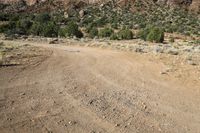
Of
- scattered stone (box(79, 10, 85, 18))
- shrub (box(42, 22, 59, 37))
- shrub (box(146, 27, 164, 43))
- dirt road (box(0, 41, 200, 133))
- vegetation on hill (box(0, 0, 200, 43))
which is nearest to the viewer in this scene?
dirt road (box(0, 41, 200, 133))

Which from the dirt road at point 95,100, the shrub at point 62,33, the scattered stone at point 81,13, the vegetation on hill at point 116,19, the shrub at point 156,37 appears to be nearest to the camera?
the dirt road at point 95,100

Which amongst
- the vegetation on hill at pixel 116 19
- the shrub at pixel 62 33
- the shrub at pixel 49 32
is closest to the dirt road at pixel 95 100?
the shrub at pixel 49 32

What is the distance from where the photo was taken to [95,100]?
11.6 m

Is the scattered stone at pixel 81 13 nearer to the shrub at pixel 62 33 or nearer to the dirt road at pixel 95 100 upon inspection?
the shrub at pixel 62 33

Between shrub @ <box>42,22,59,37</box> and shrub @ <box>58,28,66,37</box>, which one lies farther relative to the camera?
shrub @ <box>58,28,66,37</box>

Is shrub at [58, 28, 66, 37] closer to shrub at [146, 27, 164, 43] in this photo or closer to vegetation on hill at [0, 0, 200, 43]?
vegetation on hill at [0, 0, 200, 43]

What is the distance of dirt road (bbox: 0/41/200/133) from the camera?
948 cm

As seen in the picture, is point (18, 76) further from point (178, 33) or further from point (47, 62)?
point (178, 33)

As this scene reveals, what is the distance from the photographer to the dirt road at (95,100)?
9484mm

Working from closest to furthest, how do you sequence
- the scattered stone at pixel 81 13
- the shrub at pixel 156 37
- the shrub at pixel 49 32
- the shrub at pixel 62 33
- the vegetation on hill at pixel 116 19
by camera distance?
the shrub at pixel 156 37, the shrub at pixel 49 32, the shrub at pixel 62 33, the vegetation on hill at pixel 116 19, the scattered stone at pixel 81 13

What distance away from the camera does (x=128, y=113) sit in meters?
10.5

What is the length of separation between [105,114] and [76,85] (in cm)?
318

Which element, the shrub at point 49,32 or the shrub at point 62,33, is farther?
the shrub at point 62,33

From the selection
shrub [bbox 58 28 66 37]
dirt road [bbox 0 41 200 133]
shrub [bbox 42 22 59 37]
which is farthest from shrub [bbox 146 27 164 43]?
dirt road [bbox 0 41 200 133]
